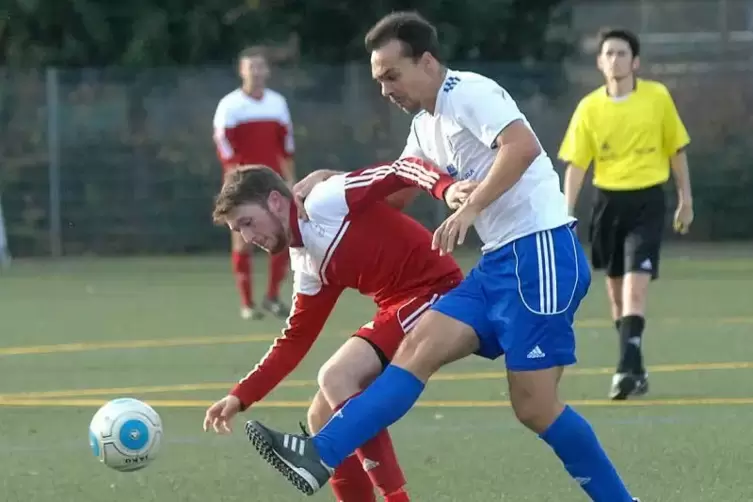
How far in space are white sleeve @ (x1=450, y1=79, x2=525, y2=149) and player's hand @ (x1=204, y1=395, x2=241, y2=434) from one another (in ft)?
4.40

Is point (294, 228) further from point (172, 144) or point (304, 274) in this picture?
point (172, 144)

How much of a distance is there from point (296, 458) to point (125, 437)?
42.9 inches

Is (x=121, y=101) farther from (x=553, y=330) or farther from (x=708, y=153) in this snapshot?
(x=553, y=330)

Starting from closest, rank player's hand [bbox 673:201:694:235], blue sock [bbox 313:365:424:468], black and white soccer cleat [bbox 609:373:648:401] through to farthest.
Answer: blue sock [bbox 313:365:424:468], black and white soccer cleat [bbox 609:373:648:401], player's hand [bbox 673:201:694:235]

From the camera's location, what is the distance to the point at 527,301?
5.79 metres

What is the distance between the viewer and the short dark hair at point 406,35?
5.84 meters

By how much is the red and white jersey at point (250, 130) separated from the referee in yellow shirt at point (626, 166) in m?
5.38

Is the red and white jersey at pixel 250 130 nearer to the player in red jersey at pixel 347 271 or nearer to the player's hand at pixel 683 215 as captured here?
the player's hand at pixel 683 215

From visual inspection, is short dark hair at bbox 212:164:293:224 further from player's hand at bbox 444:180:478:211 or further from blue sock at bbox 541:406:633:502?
blue sock at bbox 541:406:633:502

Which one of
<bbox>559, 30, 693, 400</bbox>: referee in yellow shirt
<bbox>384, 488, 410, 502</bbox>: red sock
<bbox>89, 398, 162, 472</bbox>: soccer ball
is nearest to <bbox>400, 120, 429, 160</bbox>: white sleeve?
<bbox>384, 488, 410, 502</bbox>: red sock

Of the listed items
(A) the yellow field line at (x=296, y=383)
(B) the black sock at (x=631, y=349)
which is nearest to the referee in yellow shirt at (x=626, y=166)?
(B) the black sock at (x=631, y=349)

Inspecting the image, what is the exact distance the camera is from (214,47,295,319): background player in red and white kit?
47.5 ft

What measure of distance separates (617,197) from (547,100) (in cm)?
1216

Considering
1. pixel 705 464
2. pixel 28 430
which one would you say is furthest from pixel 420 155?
pixel 28 430
